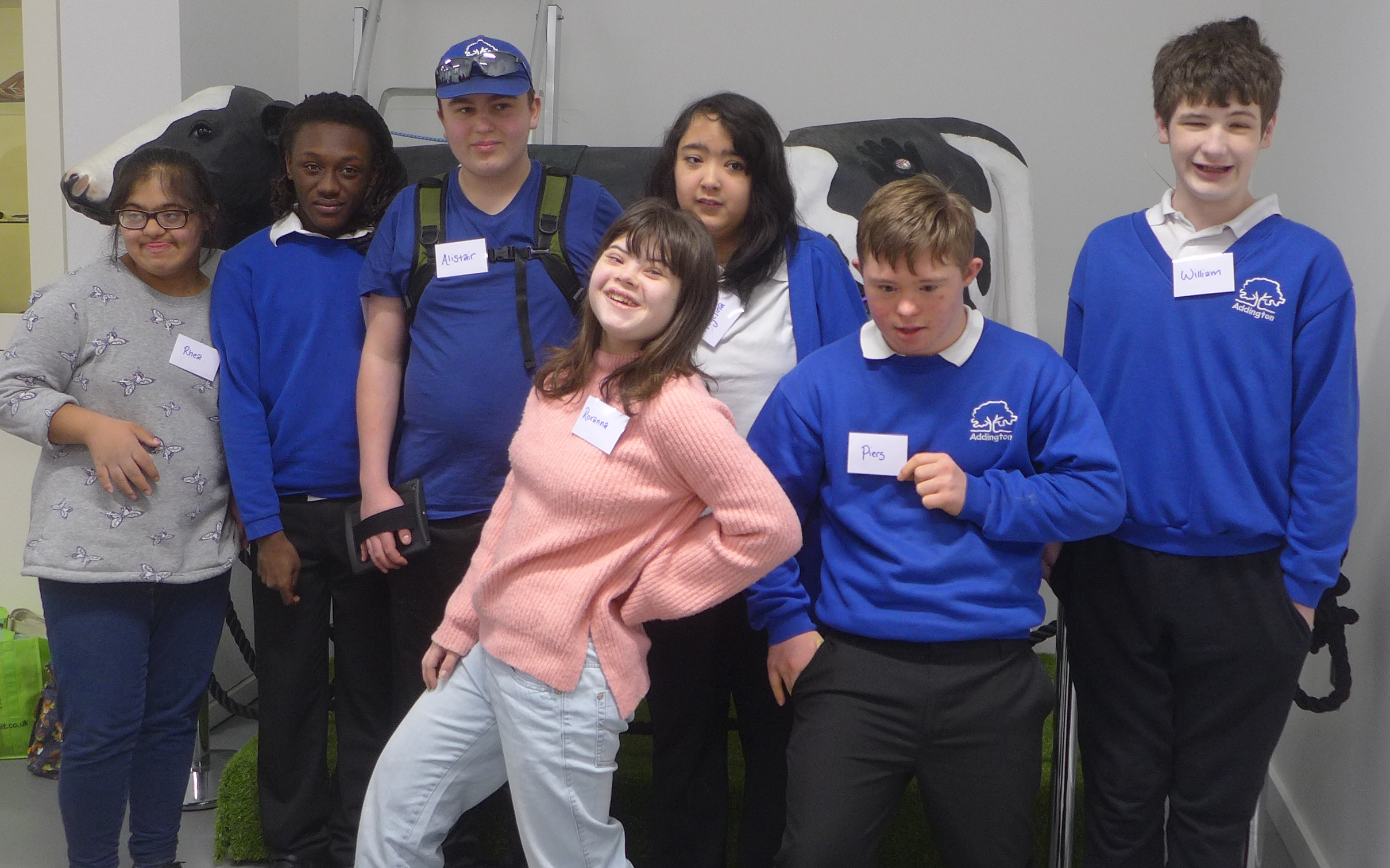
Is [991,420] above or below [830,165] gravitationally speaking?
below

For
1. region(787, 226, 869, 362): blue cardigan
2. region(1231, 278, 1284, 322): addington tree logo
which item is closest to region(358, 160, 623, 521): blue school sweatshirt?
region(787, 226, 869, 362): blue cardigan

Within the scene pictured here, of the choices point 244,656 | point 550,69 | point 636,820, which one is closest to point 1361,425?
point 636,820

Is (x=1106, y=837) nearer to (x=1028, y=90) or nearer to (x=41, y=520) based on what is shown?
(x=41, y=520)

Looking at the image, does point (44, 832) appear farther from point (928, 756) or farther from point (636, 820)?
point (928, 756)

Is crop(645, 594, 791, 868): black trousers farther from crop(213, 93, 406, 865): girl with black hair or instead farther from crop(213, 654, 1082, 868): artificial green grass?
crop(213, 93, 406, 865): girl with black hair

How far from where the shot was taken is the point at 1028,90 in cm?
333

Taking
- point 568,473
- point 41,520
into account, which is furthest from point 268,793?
point 568,473

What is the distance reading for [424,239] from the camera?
1.96 metres

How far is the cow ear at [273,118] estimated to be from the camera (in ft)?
8.04

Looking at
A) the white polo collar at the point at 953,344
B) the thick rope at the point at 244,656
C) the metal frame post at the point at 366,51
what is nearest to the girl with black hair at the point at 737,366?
the white polo collar at the point at 953,344

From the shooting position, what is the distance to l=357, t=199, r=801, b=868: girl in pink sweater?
58.8 inches

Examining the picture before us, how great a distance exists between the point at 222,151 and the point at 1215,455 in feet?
6.71

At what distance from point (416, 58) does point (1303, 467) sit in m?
2.89

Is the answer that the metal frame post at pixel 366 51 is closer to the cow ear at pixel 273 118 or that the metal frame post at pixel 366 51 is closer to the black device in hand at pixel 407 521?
the cow ear at pixel 273 118
